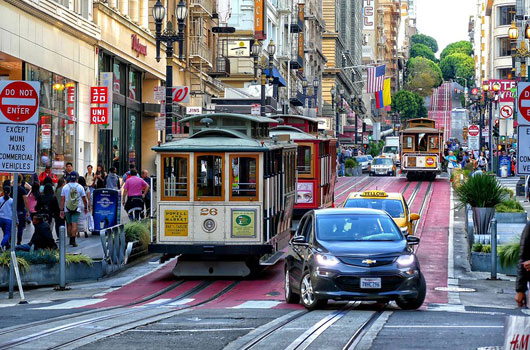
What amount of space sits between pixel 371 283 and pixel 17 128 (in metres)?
6.75

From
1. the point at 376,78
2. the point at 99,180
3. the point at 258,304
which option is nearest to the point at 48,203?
the point at 99,180

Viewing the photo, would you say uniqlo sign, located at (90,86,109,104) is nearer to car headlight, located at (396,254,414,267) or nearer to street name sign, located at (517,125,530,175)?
car headlight, located at (396,254,414,267)

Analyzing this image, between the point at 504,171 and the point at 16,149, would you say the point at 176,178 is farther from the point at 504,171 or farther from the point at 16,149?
the point at 504,171

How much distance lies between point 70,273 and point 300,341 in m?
10.4

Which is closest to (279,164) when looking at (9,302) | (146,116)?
(9,302)

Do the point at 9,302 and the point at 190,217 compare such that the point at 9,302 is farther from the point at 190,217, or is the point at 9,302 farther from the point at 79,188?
the point at 79,188

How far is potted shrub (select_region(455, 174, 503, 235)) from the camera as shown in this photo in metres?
28.8

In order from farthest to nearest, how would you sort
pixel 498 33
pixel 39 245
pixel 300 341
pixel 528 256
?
pixel 498 33 < pixel 39 245 < pixel 300 341 < pixel 528 256

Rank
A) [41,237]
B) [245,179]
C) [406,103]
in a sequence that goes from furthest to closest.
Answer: [406,103], [245,179], [41,237]

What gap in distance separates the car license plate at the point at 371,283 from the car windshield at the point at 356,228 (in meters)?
1.22

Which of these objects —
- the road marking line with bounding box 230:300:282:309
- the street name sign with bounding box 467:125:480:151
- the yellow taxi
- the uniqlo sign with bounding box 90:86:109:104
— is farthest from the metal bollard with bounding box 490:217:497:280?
the street name sign with bounding box 467:125:480:151

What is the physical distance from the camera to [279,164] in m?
24.0

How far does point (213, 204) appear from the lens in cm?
2166

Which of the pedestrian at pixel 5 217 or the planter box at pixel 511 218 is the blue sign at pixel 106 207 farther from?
the planter box at pixel 511 218
